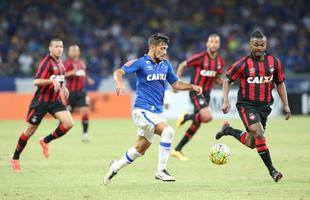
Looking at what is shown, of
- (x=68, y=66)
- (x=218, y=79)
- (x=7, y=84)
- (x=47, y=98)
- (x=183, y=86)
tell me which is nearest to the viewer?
(x=183, y=86)

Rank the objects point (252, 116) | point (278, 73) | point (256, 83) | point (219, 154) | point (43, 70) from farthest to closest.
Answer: point (43, 70) < point (219, 154) < point (278, 73) < point (256, 83) < point (252, 116)

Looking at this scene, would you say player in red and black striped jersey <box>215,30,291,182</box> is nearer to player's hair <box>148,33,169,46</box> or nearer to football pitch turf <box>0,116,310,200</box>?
football pitch turf <box>0,116,310,200</box>

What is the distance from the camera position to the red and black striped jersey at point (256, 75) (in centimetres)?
1130

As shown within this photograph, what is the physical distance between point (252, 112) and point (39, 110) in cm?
401

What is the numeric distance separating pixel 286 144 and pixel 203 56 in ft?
11.5

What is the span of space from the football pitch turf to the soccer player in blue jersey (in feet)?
1.22

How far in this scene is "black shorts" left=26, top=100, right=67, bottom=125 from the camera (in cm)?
1308

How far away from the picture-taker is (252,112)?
11.3 meters

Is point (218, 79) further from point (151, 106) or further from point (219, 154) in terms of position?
point (151, 106)

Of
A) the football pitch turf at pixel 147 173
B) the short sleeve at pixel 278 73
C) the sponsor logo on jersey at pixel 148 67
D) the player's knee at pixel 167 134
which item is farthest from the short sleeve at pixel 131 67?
the short sleeve at pixel 278 73

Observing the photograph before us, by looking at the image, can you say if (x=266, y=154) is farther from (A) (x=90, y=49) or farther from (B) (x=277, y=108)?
(A) (x=90, y=49)

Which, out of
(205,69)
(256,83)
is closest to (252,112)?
(256,83)

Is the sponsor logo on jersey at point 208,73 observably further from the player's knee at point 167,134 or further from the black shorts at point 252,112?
the player's knee at point 167,134

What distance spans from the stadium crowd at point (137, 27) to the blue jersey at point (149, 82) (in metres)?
17.6
